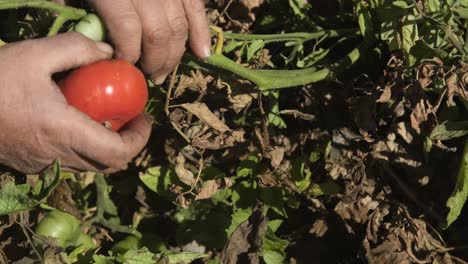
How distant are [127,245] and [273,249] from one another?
21.3 inches

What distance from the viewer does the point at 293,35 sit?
202 centimetres

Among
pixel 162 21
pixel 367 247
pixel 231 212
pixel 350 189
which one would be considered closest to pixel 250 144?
pixel 231 212

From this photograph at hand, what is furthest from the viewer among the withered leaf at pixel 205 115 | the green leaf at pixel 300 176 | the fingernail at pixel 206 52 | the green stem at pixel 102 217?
the green stem at pixel 102 217

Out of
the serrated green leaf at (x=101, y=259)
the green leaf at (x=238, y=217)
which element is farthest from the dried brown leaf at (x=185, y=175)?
the serrated green leaf at (x=101, y=259)

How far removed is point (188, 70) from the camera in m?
2.00

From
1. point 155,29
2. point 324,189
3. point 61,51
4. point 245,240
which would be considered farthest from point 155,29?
point 324,189

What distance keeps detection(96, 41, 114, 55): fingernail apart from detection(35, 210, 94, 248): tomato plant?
812 mm

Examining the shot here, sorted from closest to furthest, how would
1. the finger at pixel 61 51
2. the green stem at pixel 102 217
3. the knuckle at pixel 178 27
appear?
the finger at pixel 61 51 → the knuckle at pixel 178 27 → the green stem at pixel 102 217

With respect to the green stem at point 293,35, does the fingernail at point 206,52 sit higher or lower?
higher

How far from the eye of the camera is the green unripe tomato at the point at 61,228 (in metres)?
2.12

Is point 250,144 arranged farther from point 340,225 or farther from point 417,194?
point 417,194

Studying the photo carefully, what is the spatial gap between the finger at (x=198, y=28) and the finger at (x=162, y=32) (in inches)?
1.5

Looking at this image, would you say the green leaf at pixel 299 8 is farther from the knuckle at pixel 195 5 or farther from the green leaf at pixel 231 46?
the knuckle at pixel 195 5

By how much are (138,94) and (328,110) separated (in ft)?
2.85
